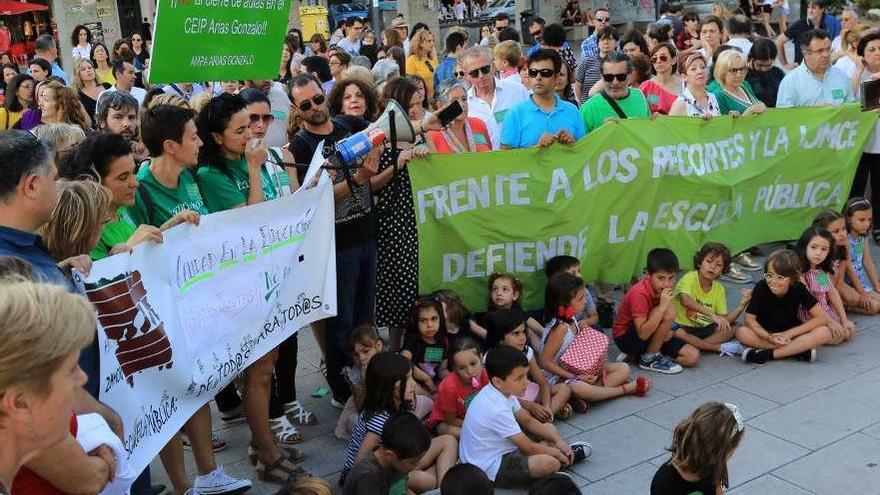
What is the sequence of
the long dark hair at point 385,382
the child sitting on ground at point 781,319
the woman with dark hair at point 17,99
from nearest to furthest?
the long dark hair at point 385,382 → the child sitting on ground at point 781,319 → the woman with dark hair at point 17,99

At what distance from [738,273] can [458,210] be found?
2.82 m

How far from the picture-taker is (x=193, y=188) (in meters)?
4.43

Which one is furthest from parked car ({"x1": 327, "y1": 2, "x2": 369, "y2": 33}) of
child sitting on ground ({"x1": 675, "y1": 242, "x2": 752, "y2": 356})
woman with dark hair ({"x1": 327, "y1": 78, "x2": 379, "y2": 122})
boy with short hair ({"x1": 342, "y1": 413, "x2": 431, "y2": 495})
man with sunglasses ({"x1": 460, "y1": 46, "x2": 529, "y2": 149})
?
boy with short hair ({"x1": 342, "y1": 413, "x2": 431, "y2": 495})

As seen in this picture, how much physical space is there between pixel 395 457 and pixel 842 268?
410cm

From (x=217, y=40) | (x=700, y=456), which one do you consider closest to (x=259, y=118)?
(x=217, y=40)

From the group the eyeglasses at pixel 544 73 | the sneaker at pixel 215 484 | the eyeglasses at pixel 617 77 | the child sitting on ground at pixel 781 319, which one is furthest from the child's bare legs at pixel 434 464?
the eyeglasses at pixel 617 77

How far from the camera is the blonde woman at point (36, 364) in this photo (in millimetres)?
1780

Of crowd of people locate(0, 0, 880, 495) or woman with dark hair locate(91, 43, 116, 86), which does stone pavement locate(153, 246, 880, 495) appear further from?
woman with dark hair locate(91, 43, 116, 86)

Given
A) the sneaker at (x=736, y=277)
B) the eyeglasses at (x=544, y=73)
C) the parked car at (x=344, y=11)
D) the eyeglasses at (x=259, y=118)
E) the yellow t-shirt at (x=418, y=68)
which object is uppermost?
the eyeglasses at (x=544, y=73)

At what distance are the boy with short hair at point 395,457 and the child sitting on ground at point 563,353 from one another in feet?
4.58

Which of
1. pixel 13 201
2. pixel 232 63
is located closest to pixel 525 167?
pixel 232 63

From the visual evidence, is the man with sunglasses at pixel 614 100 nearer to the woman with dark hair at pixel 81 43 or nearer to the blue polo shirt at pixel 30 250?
the blue polo shirt at pixel 30 250

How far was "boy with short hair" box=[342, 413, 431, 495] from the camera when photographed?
157 inches

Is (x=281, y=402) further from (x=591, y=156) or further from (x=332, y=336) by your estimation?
(x=591, y=156)
